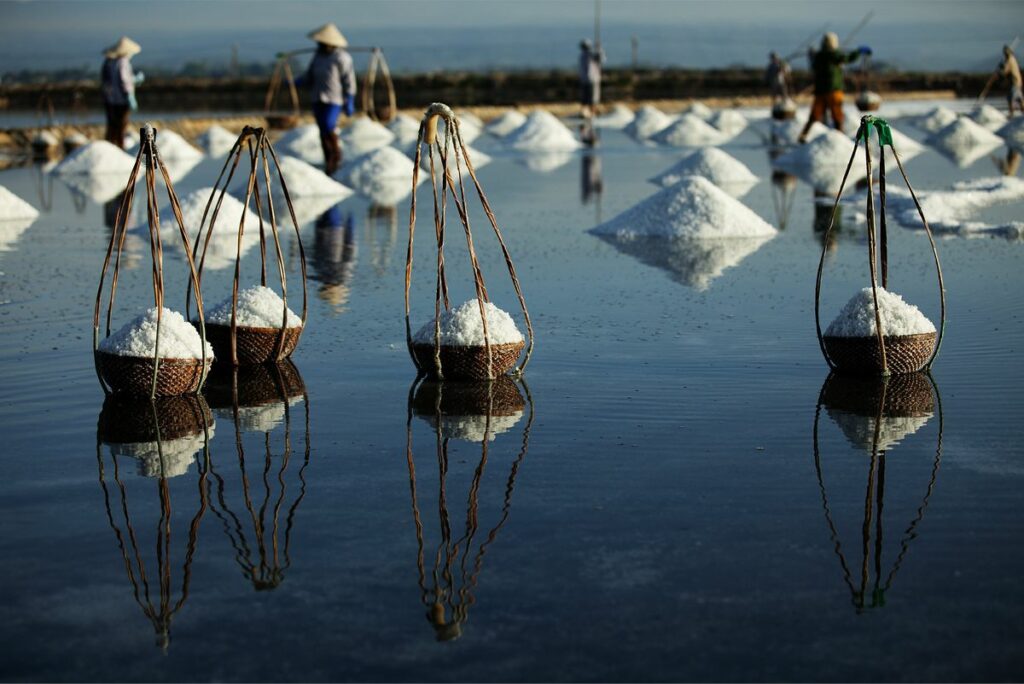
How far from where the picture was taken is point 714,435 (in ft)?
12.2

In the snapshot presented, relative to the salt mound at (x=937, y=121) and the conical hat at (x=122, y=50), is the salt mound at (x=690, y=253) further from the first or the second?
the salt mound at (x=937, y=121)

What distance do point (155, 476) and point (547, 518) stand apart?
39.7 inches

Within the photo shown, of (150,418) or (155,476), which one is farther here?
(150,418)

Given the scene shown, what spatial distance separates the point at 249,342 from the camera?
4621 millimetres

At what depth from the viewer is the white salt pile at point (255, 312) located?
4.64 m

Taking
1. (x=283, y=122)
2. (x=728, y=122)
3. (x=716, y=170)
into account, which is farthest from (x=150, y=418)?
(x=728, y=122)

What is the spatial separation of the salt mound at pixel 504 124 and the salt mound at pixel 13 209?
421 inches

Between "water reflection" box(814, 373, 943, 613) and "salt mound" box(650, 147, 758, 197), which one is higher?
"water reflection" box(814, 373, 943, 613)

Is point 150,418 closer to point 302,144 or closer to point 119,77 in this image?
point 119,77

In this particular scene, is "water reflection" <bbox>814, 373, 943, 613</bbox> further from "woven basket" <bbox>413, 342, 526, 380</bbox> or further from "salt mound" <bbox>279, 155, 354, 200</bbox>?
"salt mound" <bbox>279, 155, 354, 200</bbox>

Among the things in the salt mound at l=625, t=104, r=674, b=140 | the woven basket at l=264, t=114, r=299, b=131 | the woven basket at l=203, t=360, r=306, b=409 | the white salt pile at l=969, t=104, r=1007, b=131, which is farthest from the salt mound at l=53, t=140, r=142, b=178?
the white salt pile at l=969, t=104, r=1007, b=131

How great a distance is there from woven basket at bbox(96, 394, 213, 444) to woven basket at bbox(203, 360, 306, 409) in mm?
83

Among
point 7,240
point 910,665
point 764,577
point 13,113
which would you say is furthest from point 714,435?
point 13,113

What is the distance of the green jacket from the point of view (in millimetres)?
14227
